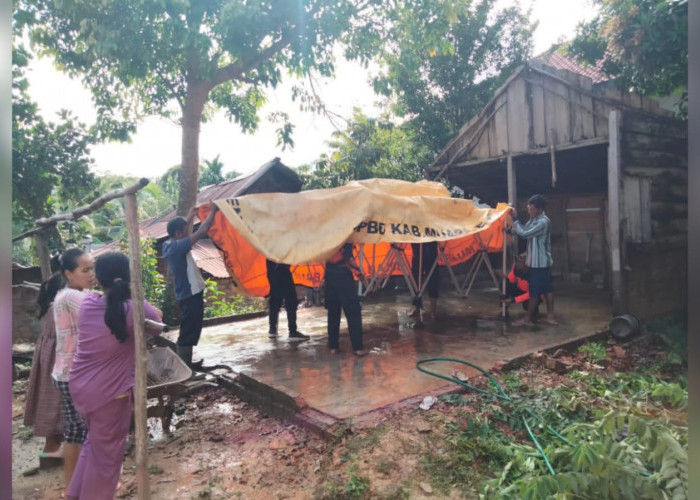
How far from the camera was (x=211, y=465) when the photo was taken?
354 cm

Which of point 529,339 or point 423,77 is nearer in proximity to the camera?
point 529,339

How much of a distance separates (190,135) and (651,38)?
7.17 meters

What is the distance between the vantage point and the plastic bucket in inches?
236

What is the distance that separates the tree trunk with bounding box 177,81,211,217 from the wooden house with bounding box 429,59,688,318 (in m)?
→ 5.07

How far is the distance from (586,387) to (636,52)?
4816 millimetres

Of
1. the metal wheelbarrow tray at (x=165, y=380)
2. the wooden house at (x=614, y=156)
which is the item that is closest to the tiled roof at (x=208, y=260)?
the wooden house at (x=614, y=156)

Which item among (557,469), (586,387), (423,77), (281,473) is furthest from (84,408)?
(423,77)

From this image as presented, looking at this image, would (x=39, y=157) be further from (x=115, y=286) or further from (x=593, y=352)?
(x=593, y=352)

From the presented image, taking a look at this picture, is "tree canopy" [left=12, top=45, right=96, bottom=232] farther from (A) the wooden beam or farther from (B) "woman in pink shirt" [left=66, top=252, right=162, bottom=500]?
(A) the wooden beam

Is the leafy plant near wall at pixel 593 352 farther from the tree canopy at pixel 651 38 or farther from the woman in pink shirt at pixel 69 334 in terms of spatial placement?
the woman in pink shirt at pixel 69 334

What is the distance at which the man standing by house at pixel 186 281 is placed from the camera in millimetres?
5094

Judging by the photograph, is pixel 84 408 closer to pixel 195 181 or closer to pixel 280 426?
pixel 280 426

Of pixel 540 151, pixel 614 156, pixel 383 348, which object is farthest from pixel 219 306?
pixel 614 156

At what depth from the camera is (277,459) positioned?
3.54 m
